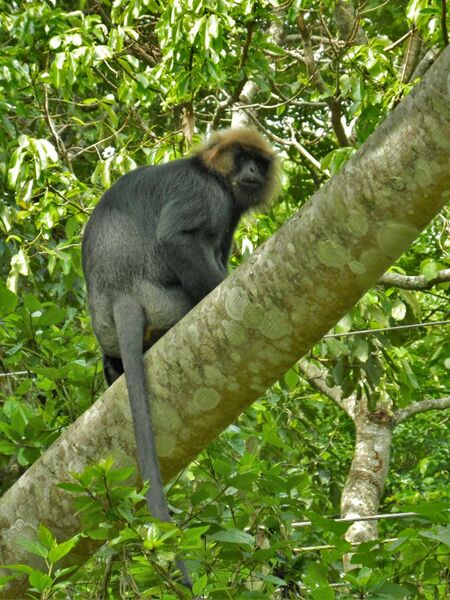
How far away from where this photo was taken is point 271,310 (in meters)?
2.01

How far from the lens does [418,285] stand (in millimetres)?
4320

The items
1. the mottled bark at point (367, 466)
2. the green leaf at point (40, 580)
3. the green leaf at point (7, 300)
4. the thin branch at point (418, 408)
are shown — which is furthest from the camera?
the thin branch at point (418, 408)

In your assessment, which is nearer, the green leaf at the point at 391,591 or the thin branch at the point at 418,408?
the green leaf at the point at 391,591

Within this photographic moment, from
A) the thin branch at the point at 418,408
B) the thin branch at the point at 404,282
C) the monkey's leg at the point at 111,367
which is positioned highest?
the thin branch at the point at 404,282

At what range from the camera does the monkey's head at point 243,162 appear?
3.54 meters

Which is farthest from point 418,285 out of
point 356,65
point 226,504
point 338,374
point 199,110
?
point 199,110

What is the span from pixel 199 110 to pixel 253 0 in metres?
2.62

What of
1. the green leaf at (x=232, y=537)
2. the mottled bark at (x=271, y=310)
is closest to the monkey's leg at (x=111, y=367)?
the mottled bark at (x=271, y=310)

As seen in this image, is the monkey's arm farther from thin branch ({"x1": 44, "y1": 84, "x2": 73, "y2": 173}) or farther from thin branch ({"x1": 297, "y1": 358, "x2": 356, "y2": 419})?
thin branch ({"x1": 297, "y1": 358, "x2": 356, "y2": 419})

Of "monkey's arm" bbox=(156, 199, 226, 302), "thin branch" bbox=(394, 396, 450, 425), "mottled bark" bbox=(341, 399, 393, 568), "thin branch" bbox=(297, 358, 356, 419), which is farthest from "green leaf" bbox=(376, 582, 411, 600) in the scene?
"thin branch" bbox=(394, 396, 450, 425)

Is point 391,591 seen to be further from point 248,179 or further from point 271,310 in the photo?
point 248,179

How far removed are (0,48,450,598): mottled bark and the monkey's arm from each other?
0.86 metres

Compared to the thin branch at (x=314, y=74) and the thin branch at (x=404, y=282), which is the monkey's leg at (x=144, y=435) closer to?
the thin branch at (x=404, y=282)

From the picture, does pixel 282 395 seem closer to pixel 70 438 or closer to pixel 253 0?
pixel 253 0
